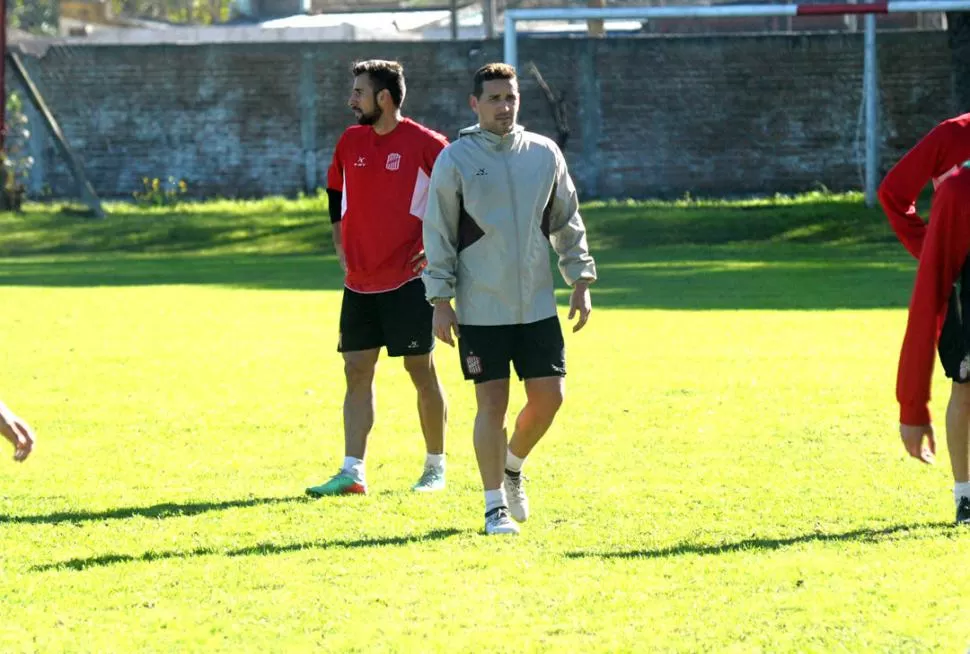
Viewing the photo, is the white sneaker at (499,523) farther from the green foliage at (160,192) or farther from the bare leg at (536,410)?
the green foliage at (160,192)

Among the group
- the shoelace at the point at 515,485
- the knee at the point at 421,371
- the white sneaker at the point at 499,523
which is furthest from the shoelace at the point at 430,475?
the white sneaker at the point at 499,523

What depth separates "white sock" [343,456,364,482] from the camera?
909 centimetres

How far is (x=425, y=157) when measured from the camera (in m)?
9.00

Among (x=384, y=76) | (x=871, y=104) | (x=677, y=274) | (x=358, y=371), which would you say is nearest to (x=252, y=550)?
(x=358, y=371)

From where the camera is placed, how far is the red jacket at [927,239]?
219 inches

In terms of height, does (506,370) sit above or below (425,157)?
below

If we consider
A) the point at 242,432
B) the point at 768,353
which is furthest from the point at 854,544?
the point at 768,353

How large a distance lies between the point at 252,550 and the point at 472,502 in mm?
1470

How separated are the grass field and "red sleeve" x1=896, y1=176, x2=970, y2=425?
32.1 inches

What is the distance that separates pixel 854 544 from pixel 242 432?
4.88 m

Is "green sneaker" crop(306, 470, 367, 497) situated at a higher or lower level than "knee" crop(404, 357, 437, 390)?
lower

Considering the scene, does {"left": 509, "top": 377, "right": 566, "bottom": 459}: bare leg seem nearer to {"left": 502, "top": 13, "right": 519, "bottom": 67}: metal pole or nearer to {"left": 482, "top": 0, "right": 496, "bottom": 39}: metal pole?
{"left": 502, "top": 13, "right": 519, "bottom": 67}: metal pole

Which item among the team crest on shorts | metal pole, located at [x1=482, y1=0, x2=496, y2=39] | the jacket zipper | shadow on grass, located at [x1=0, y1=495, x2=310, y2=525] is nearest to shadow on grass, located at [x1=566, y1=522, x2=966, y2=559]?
the team crest on shorts

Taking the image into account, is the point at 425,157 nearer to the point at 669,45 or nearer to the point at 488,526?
the point at 488,526
